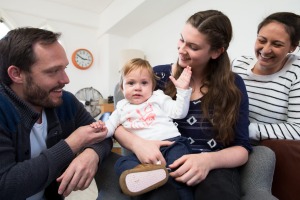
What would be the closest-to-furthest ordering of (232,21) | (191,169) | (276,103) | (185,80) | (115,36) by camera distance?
1. (191,169)
2. (185,80)
3. (276,103)
4. (232,21)
5. (115,36)

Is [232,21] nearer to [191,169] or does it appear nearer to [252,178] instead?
[252,178]

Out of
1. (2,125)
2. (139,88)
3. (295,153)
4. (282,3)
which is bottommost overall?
(295,153)

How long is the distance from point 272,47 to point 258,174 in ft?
2.50

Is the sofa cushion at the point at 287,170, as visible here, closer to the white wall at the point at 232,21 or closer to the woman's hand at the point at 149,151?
the woman's hand at the point at 149,151

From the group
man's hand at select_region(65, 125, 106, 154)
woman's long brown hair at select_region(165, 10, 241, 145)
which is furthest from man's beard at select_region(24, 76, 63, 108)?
woman's long brown hair at select_region(165, 10, 241, 145)

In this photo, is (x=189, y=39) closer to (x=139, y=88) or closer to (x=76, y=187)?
(x=139, y=88)

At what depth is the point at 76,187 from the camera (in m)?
0.87

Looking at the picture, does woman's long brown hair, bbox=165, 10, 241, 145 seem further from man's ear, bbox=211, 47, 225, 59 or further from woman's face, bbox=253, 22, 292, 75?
woman's face, bbox=253, 22, 292, 75

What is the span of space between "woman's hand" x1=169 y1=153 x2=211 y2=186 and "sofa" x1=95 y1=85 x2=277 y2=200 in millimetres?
208

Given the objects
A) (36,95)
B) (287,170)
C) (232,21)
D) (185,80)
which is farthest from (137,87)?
(232,21)

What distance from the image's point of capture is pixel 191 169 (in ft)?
2.68

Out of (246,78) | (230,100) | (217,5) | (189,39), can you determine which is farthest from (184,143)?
(217,5)

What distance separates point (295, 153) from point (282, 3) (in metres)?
1.49

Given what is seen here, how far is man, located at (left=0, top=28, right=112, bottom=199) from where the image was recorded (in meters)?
0.78
